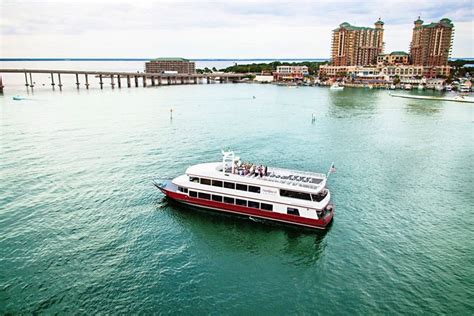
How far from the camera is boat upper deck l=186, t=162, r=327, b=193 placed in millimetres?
36125

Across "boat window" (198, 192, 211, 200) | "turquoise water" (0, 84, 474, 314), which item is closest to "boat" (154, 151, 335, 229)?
"boat window" (198, 192, 211, 200)

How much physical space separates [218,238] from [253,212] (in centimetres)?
554

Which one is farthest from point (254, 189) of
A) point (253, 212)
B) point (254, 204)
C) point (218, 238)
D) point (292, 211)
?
point (218, 238)

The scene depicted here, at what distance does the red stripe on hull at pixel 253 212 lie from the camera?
113 ft

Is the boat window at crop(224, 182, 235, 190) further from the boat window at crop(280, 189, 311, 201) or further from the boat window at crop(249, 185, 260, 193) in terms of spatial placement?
→ the boat window at crop(280, 189, 311, 201)

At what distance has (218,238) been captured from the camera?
1289 inches

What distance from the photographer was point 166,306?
2356cm

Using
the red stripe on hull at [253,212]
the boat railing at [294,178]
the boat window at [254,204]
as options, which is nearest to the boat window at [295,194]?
the boat railing at [294,178]

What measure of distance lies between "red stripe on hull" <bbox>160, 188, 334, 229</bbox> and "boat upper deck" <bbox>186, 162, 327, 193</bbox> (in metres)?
2.86

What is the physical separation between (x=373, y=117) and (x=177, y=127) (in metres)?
61.5

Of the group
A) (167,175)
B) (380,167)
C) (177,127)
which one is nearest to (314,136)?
Result: (380,167)

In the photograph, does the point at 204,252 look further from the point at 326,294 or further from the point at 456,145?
the point at 456,145

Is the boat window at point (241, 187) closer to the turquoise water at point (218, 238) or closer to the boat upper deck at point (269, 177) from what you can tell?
the boat upper deck at point (269, 177)

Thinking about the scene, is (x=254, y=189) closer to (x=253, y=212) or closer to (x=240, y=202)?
(x=240, y=202)
